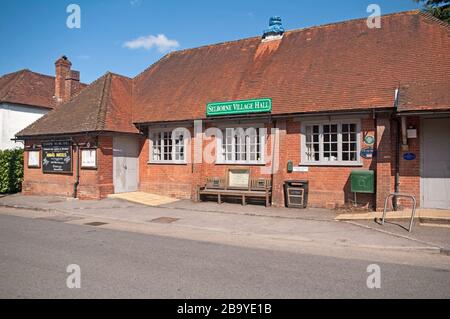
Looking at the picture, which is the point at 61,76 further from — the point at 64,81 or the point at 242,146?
the point at 242,146

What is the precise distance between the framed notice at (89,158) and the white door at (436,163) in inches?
500

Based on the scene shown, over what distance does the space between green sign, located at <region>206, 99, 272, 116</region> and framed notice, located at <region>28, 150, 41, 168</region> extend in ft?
30.9

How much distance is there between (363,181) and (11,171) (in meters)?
17.8

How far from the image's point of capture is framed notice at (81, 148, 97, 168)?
16.0m

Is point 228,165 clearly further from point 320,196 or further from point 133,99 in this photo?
point 133,99

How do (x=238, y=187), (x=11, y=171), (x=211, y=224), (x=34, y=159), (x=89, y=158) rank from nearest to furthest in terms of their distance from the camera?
(x=211, y=224) < (x=238, y=187) < (x=89, y=158) < (x=34, y=159) < (x=11, y=171)

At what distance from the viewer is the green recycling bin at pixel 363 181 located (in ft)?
39.2

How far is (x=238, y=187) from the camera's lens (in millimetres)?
14680

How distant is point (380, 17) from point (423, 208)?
8710mm

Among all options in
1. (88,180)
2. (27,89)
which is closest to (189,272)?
(88,180)

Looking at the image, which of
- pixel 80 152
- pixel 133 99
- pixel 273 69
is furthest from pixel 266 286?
pixel 133 99

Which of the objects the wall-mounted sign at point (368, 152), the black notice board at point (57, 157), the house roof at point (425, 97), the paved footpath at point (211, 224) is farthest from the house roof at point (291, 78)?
the paved footpath at point (211, 224)

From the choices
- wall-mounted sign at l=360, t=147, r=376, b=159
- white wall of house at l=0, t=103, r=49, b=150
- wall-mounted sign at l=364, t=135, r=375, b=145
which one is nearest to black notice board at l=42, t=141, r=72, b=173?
white wall of house at l=0, t=103, r=49, b=150

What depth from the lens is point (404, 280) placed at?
571 cm
